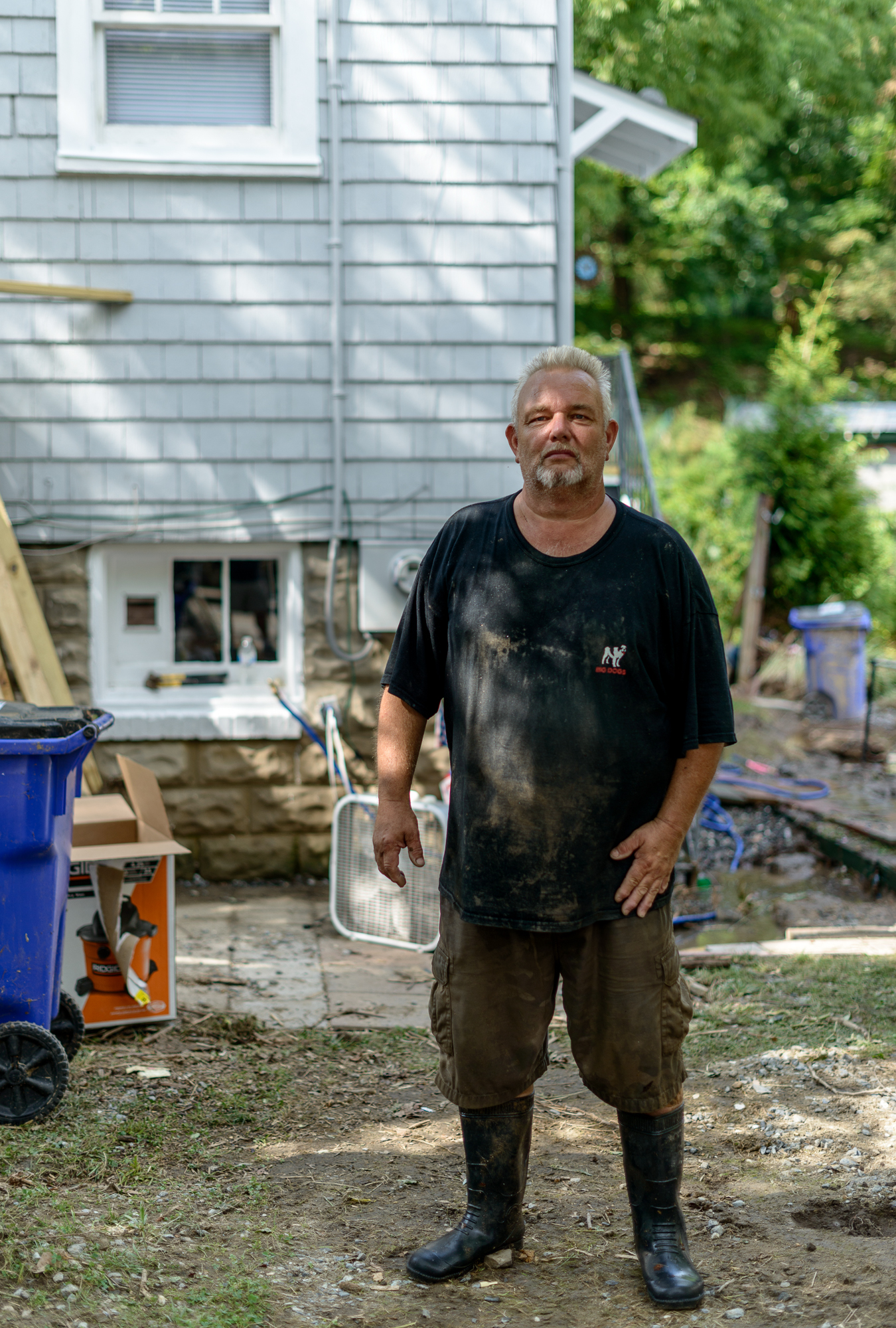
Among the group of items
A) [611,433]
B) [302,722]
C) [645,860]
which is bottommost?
[302,722]

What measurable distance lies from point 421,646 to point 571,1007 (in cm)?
82

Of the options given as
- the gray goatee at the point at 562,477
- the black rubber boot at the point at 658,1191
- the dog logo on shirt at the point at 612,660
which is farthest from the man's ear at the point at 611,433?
the black rubber boot at the point at 658,1191

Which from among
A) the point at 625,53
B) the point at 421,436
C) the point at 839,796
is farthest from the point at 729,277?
the point at 421,436

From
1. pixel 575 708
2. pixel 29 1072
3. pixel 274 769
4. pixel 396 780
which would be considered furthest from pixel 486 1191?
pixel 274 769

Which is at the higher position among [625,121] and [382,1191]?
[625,121]

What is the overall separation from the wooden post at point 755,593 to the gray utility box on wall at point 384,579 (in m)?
6.96

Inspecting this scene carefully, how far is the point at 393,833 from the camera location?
2.67 meters

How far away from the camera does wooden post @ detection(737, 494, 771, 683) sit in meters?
12.3

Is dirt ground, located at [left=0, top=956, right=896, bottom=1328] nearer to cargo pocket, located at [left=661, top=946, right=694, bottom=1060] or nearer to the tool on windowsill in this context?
cargo pocket, located at [left=661, top=946, right=694, bottom=1060]

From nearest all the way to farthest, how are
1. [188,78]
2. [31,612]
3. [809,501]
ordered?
1. [31,612]
2. [188,78]
3. [809,501]

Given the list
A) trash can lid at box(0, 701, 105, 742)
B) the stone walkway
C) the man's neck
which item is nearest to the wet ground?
the stone walkway

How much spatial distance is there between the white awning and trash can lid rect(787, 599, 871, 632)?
4337mm

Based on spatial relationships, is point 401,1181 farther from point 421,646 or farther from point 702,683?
point 702,683

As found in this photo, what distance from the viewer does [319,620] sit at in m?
6.11
